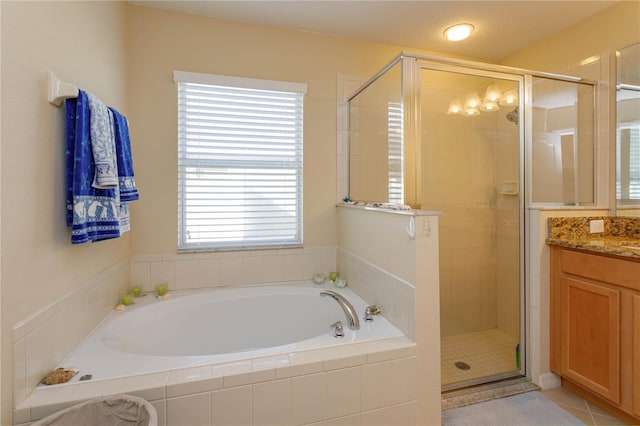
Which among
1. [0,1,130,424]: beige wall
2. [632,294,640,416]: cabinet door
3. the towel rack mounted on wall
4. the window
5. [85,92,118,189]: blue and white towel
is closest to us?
[0,1,130,424]: beige wall

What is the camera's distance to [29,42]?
43.9 inches

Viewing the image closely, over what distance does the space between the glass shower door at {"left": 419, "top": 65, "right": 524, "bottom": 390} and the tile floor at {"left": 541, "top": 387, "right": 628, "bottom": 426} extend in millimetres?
223

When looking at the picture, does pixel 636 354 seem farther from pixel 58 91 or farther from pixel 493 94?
pixel 58 91

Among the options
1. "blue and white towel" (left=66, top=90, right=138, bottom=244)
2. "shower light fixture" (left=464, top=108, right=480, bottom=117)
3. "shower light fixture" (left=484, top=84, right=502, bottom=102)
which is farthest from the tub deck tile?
"shower light fixture" (left=484, top=84, right=502, bottom=102)

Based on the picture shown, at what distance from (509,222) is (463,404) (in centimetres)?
120

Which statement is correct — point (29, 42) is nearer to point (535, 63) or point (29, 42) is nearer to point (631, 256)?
point (631, 256)

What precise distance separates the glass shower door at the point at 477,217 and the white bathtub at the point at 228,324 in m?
0.79

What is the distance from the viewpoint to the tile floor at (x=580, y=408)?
1.62 metres

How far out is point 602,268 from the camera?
1.64m

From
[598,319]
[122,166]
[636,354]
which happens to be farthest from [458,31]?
[122,166]

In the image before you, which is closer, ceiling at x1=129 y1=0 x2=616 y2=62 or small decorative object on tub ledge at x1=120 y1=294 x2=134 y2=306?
small decorative object on tub ledge at x1=120 y1=294 x2=134 y2=306

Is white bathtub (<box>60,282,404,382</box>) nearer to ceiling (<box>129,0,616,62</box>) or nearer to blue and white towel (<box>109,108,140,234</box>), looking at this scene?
blue and white towel (<box>109,108,140,234</box>)

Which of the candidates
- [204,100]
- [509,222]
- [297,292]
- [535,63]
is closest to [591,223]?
[509,222]

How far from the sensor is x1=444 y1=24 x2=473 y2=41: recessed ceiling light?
2312 mm
